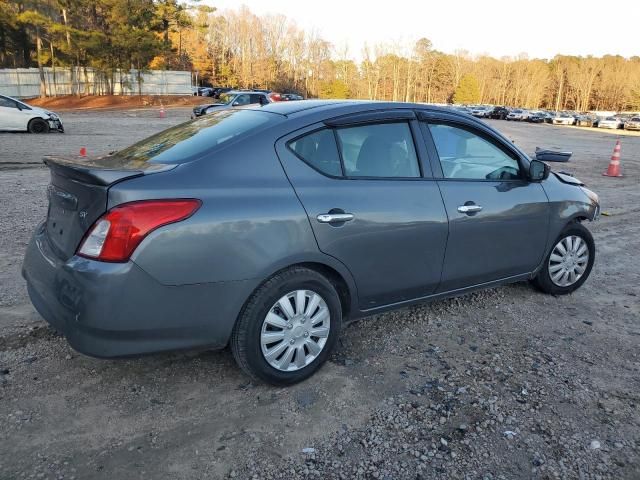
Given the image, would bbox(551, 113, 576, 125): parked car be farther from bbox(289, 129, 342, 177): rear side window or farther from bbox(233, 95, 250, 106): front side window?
bbox(289, 129, 342, 177): rear side window

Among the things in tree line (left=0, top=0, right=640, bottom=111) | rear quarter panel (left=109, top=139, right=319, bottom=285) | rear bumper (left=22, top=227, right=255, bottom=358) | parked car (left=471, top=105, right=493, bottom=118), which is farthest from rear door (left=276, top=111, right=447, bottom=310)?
parked car (left=471, top=105, right=493, bottom=118)

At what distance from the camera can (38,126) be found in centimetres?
1797

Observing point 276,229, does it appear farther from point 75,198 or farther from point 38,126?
Answer: point 38,126

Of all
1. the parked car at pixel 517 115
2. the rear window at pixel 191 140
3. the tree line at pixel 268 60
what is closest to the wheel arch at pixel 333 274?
the rear window at pixel 191 140

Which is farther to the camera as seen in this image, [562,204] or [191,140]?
[562,204]

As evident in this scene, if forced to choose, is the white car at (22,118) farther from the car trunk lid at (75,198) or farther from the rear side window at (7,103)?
the car trunk lid at (75,198)

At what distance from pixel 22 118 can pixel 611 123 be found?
52.2 metres

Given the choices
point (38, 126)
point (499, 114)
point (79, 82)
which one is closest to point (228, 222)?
point (38, 126)

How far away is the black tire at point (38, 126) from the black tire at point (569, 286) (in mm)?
18262

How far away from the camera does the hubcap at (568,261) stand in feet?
14.9

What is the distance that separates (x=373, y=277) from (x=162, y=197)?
144 centimetres

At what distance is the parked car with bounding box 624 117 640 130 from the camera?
→ 48.7 meters

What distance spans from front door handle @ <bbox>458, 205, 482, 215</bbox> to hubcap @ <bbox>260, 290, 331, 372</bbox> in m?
1.28

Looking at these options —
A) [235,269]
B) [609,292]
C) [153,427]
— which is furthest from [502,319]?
[153,427]
